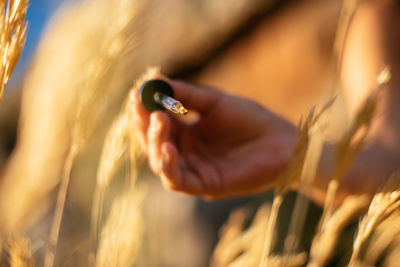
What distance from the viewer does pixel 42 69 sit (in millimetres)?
2127

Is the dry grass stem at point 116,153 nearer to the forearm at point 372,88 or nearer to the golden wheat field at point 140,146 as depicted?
the golden wheat field at point 140,146

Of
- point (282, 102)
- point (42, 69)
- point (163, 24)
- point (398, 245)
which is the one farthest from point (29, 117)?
point (398, 245)

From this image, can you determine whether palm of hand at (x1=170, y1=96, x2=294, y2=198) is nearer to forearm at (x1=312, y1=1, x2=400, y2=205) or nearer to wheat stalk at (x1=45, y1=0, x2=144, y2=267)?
forearm at (x1=312, y1=1, x2=400, y2=205)

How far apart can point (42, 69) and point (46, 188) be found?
123cm

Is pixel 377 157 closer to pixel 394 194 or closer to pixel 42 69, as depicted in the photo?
pixel 394 194

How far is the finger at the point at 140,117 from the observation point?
2.32 feet

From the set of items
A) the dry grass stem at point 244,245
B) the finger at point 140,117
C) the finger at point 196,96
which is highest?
the finger at point 140,117

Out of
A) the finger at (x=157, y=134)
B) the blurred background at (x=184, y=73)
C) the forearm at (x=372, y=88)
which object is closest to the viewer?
the finger at (x=157, y=134)

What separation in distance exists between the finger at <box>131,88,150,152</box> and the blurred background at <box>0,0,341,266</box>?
106 cm

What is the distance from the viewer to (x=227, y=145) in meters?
0.97

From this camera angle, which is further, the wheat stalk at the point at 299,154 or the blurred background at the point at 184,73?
the blurred background at the point at 184,73

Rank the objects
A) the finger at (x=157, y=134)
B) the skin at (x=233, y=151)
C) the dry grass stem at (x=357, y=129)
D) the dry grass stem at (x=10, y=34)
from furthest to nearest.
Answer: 1. the skin at (x=233, y=151)
2. the finger at (x=157, y=134)
3. the dry grass stem at (x=357, y=129)
4. the dry grass stem at (x=10, y=34)

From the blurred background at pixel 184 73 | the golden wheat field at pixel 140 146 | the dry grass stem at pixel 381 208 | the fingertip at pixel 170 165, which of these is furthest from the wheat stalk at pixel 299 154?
the blurred background at pixel 184 73

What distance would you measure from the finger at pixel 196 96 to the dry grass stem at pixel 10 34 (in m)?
0.37
